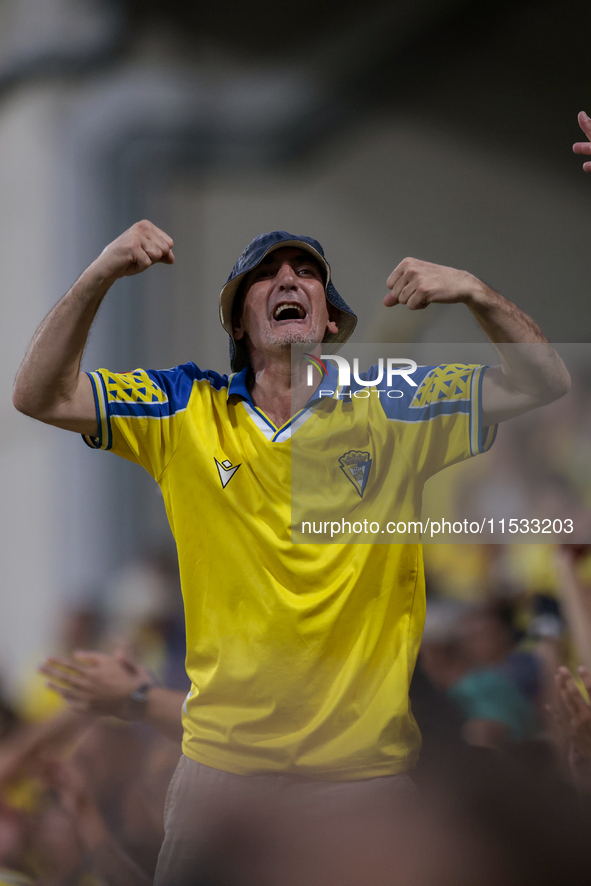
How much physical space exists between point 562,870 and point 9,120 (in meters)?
2.15

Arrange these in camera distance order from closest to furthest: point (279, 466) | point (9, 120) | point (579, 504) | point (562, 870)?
point (279, 466), point (562, 870), point (579, 504), point (9, 120)

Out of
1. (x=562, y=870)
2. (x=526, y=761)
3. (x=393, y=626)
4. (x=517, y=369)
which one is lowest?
(x=562, y=870)

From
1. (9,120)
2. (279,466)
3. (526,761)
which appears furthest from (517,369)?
(9,120)

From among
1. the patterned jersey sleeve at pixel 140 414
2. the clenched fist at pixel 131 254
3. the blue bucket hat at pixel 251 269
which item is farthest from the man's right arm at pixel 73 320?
the blue bucket hat at pixel 251 269

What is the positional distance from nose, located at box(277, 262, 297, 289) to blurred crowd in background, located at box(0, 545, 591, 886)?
0.70 meters

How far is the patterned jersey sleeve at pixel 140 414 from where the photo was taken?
46.4 inches

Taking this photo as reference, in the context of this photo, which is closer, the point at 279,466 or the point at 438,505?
the point at 279,466

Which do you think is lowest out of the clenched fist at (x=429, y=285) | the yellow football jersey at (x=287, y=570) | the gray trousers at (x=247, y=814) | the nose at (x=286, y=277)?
the gray trousers at (x=247, y=814)

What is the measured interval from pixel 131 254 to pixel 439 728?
1211mm

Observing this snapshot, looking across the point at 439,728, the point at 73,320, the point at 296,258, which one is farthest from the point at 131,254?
the point at 439,728

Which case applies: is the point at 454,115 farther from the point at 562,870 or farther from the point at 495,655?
the point at 562,870

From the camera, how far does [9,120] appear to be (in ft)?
5.44

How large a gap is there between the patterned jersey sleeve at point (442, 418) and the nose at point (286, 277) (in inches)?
11.3

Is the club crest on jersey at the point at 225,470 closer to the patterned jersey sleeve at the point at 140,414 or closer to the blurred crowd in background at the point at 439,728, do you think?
the patterned jersey sleeve at the point at 140,414
